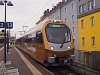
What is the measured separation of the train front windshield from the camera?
815 inches

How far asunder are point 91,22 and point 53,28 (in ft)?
91.9

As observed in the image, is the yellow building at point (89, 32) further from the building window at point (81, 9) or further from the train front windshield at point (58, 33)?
the train front windshield at point (58, 33)

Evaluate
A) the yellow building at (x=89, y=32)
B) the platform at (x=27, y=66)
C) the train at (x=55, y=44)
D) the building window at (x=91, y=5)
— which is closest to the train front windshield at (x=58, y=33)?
the train at (x=55, y=44)

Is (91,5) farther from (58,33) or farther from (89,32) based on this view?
(58,33)

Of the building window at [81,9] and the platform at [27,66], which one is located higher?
the building window at [81,9]

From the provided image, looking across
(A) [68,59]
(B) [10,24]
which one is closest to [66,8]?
(B) [10,24]

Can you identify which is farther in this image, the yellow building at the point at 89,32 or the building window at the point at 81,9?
the building window at the point at 81,9

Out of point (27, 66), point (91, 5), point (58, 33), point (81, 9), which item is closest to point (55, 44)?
point (58, 33)

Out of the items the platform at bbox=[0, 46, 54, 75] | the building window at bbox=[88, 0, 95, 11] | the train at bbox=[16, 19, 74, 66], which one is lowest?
the platform at bbox=[0, 46, 54, 75]

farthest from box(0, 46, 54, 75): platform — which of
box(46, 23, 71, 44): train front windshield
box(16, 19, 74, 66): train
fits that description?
box(46, 23, 71, 44): train front windshield

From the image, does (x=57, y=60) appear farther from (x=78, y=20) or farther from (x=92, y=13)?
(x=78, y=20)

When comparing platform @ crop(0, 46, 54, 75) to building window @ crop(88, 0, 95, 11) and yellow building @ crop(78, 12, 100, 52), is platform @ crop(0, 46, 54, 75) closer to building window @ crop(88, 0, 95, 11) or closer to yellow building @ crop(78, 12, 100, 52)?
yellow building @ crop(78, 12, 100, 52)

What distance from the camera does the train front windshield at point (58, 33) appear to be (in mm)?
20711

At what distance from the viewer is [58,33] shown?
69.2 feet
